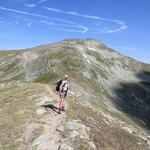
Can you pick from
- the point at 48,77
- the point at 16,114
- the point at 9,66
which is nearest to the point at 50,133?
Answer: the point at 16,114

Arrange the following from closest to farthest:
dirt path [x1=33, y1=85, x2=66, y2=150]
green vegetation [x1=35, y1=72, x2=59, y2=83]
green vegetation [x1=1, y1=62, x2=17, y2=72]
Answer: dirt path [x1=33, y1=85, x2=66, y2=150] → green vegetation [x1=35, y1=72, x2=59, y2=83] → green vegetation [x1=1, y1=62, x2=17, y2=72]

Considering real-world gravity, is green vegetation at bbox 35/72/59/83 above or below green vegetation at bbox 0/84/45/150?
above

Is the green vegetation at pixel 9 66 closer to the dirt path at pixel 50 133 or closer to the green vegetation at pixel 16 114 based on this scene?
the green vegetation at pixel 16 114

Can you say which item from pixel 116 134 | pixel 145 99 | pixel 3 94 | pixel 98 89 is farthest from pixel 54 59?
pixel 116 134

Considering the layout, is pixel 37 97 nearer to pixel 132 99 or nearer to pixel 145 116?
pixel 145 116

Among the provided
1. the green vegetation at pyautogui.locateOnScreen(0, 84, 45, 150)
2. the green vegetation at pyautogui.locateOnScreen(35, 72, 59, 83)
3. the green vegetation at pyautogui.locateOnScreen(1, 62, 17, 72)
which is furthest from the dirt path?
the green vegetation at pyautogui.locateOnScreen(1, 62, 17, 72)

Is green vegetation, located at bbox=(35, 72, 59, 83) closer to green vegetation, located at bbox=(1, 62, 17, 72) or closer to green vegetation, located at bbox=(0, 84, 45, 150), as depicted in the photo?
green vegetation, located at bbox=(1, 62, 17, 72)

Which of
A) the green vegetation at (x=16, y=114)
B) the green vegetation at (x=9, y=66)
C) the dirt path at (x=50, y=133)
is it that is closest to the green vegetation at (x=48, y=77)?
the green vegetation at (x=9, y=66)

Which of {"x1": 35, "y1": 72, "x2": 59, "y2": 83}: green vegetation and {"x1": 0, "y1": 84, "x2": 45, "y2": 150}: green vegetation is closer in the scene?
{"x1": 0, "y1": 84, "x2": 45, "y2": 150}: green vegetation

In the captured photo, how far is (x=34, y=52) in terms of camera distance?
14062 centimetres

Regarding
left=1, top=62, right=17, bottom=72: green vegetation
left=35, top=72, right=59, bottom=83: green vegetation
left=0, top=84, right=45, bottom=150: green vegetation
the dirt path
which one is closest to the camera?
the dirt path

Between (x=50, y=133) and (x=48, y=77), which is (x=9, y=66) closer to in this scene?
(x=48, y=77)

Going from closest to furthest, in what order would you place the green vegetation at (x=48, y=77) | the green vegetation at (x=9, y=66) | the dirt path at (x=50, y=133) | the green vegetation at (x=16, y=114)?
1. the dirt path at (x=50, y=133)
2. the green vegetation at (x=16, y=114)
3. the green vegetation at (x=48, y=77)
4. the green vegetation at (x=9, y=66)

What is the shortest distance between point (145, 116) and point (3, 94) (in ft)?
188
